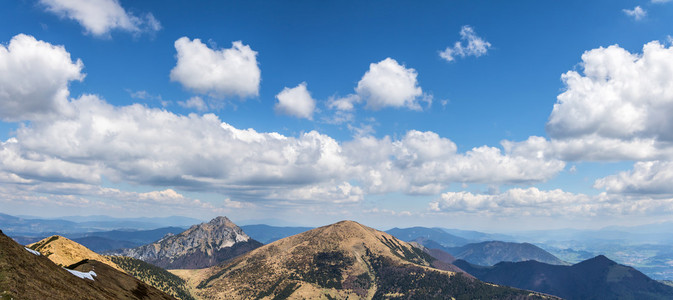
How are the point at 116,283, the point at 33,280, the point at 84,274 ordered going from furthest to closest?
the point at 116,283 < the point at 84,274 < the point at 33,280

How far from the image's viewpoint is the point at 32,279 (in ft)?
233

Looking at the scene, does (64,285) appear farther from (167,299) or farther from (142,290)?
(167,299)

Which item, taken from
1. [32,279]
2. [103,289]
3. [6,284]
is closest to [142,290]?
[103,289]

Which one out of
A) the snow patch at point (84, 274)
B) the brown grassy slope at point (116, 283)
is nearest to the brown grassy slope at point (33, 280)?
the snow patch at point (84, 274)

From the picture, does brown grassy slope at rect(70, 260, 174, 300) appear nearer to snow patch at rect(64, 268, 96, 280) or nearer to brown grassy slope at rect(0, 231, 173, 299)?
snow patch at rect(64, 268, 96, 280)

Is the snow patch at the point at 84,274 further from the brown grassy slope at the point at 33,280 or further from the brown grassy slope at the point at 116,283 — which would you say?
the brown grassy slope at the point at 33,280

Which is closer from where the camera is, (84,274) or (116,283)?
(84,274)

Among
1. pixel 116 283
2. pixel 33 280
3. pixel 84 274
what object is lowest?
pixel 116 283

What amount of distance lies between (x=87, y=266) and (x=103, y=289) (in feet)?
96.1

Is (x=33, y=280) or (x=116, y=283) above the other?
(x=33, y=280)

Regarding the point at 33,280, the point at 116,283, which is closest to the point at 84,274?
the point at 116,283

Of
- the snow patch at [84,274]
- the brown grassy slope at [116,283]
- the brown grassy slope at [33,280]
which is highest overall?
the brown grassy slope at [33,280]

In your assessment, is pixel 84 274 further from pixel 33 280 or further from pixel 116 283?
pixel 33 280

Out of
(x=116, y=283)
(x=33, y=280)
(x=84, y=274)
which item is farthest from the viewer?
(x=116, y=283)
